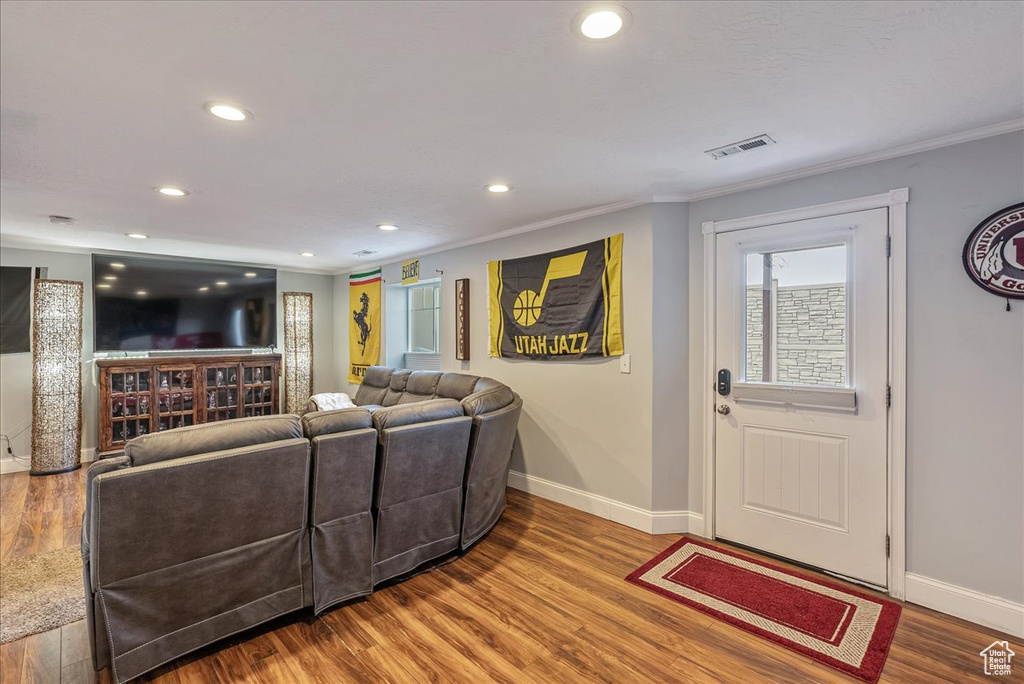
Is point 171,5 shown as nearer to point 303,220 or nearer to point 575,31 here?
point 575,31

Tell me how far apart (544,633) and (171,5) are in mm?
2688

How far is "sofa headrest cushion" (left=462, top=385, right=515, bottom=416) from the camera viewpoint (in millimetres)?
2892

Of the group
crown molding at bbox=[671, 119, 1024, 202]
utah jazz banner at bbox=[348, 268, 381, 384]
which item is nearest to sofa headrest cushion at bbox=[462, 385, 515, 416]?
crown molding at bbox=[671, 119, 1024, 202]

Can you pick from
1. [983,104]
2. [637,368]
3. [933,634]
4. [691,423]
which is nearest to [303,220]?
[637,368]

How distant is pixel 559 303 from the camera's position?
3734 millimetres

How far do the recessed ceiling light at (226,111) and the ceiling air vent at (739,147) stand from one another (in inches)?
87.1

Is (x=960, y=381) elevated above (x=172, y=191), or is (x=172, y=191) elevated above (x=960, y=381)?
(x=172, y=191)

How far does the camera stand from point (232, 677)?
1844 millimetres

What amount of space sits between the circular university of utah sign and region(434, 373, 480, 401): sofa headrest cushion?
10.7ft

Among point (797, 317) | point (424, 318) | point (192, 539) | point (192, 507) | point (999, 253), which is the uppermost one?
point (999, 253)

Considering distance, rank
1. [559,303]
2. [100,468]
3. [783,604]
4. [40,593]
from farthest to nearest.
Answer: [559,303] < [40,593] < [783,604] < [100,468]

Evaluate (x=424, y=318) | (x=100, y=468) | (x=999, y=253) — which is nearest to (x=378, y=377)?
(x=424, y=318)

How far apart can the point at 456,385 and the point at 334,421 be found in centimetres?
208

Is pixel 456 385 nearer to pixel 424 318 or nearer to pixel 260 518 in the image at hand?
pixel 424 318
